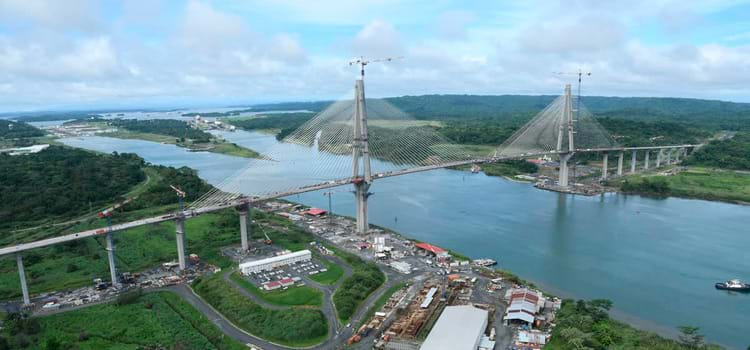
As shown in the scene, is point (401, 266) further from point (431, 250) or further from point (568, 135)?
point (568, 135)

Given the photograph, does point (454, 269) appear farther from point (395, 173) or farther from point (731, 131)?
point (731, 131)

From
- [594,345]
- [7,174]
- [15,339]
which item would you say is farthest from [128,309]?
[7,174]

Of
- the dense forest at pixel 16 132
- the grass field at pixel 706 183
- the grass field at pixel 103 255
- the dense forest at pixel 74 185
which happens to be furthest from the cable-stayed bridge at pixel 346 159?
the dense forest at pixel 16 132

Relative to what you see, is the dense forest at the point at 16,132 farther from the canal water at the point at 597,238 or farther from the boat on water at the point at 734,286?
the boat on water at the point at 734,286

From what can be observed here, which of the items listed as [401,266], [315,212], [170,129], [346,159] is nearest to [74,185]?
[315,212]

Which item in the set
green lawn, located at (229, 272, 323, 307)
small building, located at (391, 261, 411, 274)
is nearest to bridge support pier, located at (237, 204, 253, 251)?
green lawn, located at (229, 272, 323, 307)

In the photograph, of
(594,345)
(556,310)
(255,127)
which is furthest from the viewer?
(255,127)

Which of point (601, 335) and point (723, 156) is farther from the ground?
point (723, 156)
